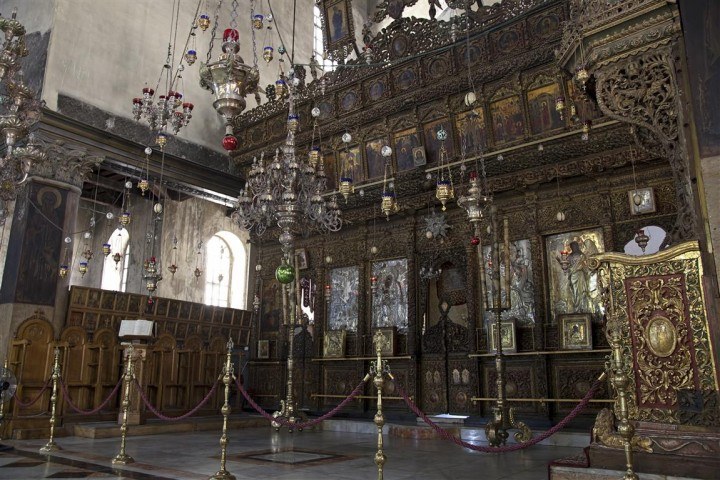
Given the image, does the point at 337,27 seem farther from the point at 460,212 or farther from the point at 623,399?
the point at 623,399

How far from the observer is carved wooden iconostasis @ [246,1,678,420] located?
929cm

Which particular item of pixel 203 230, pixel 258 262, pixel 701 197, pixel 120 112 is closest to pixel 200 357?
pixel 258 262

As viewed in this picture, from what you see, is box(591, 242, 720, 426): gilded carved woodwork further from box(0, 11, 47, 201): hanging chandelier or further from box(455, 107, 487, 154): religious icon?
box(0, 11, 47, 201): hanging chandelier

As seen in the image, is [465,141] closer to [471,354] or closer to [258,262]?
[471,354]

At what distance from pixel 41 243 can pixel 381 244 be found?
21.3 feet

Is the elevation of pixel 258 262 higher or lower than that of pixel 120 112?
lower

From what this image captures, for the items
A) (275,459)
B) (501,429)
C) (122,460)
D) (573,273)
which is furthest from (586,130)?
(122,460)

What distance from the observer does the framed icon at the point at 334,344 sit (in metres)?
12.0

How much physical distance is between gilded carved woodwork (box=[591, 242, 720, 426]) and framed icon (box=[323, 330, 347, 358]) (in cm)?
785

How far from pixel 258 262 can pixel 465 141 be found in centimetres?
618

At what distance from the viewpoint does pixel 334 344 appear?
1215cm

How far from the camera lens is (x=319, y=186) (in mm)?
8539

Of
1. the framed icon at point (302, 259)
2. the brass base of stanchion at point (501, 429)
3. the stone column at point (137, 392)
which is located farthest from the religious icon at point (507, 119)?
the stone column at point (137, 392)

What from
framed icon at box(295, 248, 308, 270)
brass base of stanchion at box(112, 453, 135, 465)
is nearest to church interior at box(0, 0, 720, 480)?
framed icon at box(295, 248, 308, 270)
